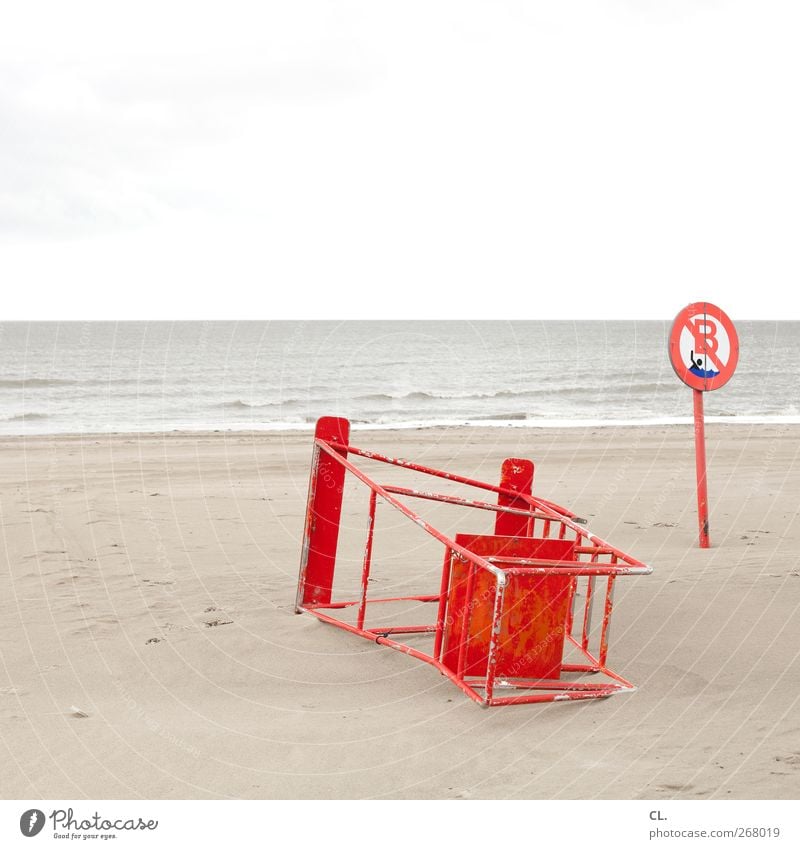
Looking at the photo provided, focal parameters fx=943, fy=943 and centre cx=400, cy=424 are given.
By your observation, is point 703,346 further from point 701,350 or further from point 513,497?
point 513,497

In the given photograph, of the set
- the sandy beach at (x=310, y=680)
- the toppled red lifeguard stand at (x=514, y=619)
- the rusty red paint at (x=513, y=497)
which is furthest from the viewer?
the rusty red paint at (x=513, y=497)

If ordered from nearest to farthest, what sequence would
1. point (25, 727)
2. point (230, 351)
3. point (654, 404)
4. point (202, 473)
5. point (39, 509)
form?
point (25, 727), point (39, 509), point (202, 473), point (654, 404), point (230, 351)

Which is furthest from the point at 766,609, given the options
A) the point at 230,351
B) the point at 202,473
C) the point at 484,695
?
the point at 230,351

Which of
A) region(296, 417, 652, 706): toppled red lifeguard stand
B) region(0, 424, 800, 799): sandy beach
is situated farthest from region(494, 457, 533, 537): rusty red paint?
region(0, 424, 800, 799): sandy beach

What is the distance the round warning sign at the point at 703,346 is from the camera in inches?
294

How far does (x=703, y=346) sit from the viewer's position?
298 inches

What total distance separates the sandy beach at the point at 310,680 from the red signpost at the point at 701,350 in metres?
1.30

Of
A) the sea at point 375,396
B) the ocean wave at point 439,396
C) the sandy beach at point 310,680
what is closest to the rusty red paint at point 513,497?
the sandy beach at point 310,680

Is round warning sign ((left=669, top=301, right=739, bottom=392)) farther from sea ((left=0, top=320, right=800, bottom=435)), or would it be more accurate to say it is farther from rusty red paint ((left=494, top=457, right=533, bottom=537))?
sea ((left=0, top=320, right=800, bottom=435))

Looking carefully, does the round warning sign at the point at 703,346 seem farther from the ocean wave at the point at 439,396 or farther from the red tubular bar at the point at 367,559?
the ocean wave at the point at 439,396

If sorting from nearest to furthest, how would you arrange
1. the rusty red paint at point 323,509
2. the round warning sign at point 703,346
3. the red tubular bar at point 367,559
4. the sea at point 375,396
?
1. the red tubular bar at point 367,559
2. the rusty red paint at point 323,509
3. the round warning sign at point 703,346
4. the sea at point 375,396

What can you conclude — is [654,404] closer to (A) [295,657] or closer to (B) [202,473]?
(B) [202,473]

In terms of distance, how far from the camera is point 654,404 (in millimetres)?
30844
